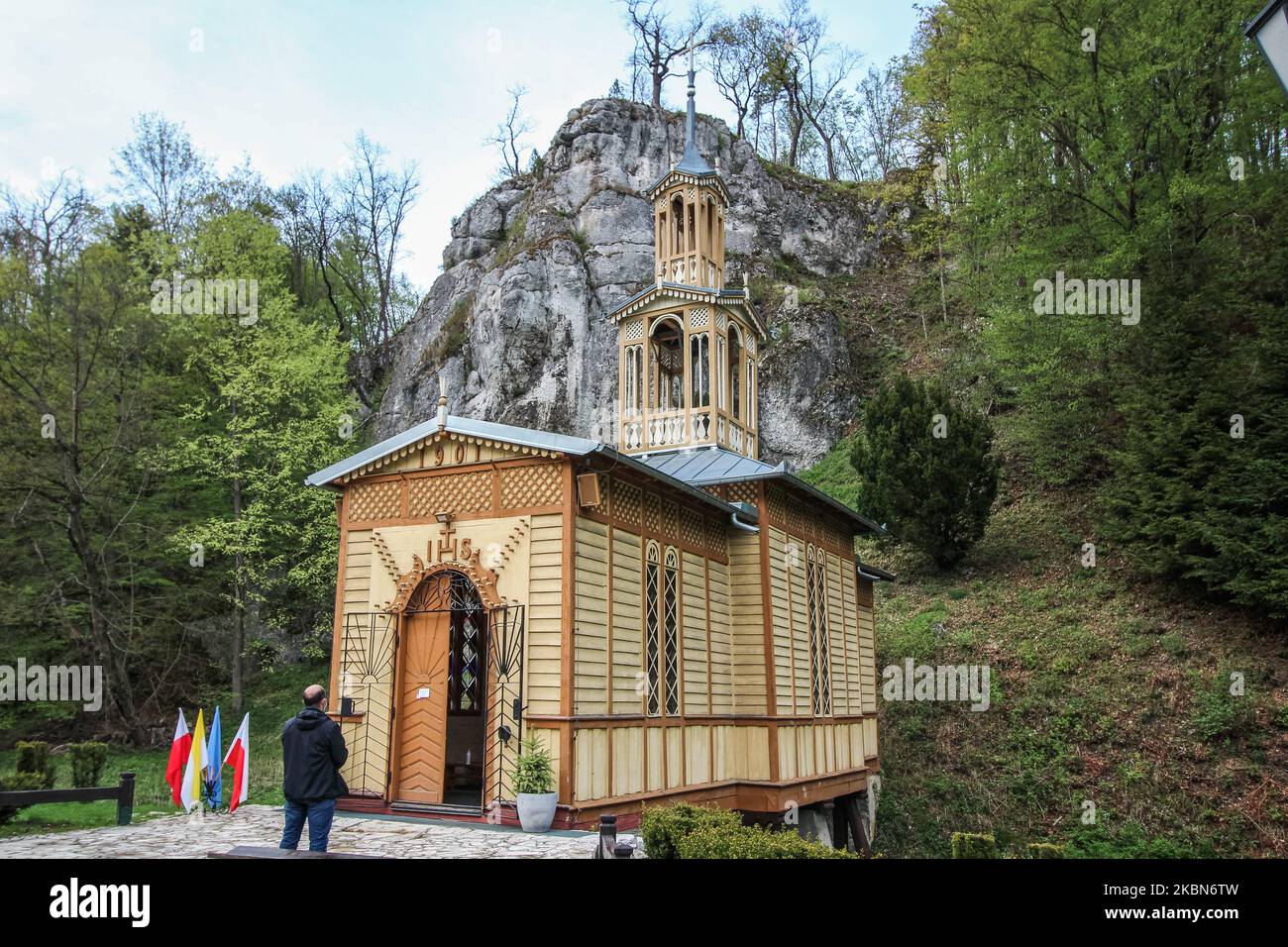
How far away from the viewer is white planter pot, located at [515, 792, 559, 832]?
10492 millimetres

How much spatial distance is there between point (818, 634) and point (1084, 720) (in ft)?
19.6

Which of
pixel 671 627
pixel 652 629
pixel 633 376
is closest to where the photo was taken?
pixel 652 629

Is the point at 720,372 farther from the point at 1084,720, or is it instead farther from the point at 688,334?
the point at 1084,720

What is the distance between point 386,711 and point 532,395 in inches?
946

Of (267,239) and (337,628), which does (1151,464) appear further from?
(267,239)

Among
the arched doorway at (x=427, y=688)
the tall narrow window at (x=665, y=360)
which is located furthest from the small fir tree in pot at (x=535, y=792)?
the tall narrow window at (x=665, y=360)

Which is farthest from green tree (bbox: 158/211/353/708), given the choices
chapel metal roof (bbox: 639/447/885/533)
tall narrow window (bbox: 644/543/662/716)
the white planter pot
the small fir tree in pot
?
the white planter pot

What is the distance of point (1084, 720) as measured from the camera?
60.8ft

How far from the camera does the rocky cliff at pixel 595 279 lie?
35094 millimetres

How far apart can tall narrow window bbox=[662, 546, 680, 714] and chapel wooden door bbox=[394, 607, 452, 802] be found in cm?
313

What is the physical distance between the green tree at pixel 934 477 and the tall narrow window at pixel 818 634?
743 cm

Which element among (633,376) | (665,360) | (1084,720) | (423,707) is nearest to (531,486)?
(423,707)

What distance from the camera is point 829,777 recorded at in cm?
1658
